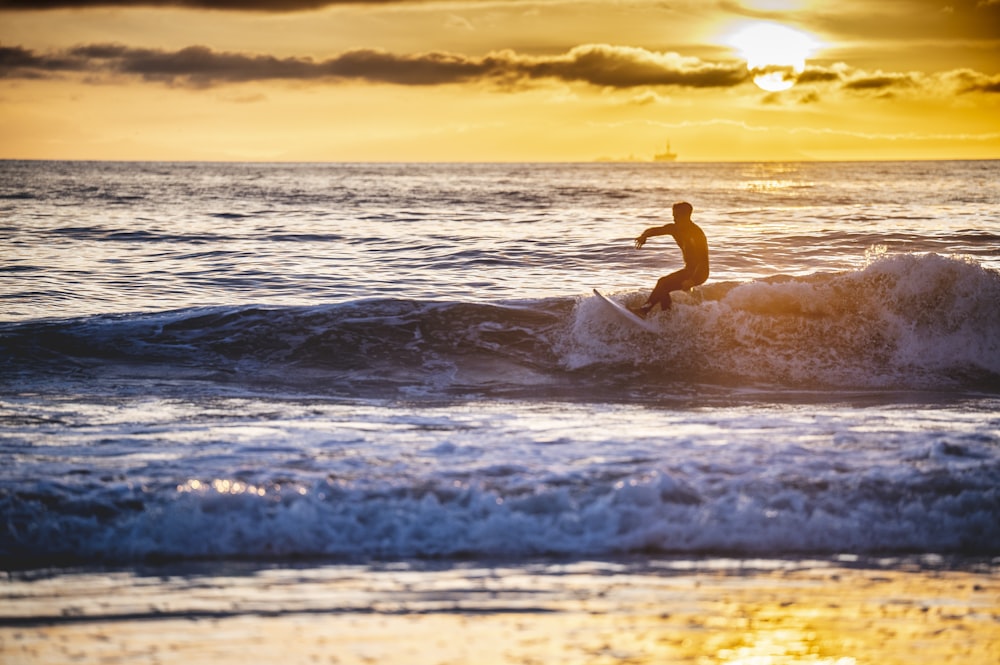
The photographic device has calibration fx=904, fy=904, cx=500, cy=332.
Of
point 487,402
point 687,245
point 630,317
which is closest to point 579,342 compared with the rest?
point 630,317

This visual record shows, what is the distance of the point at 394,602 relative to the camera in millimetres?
5277

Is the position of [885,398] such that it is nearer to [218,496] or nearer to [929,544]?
[929,544]

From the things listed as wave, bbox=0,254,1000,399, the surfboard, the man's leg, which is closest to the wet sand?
wave, bbox=0,254,1000,399

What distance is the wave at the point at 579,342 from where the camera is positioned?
13.1m

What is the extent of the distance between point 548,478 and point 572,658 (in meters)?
2.76

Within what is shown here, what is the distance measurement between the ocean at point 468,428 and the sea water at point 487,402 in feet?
0.13

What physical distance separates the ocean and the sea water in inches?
1.5

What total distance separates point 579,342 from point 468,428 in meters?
5.51

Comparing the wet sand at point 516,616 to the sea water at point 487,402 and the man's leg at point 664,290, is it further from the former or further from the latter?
the man's leg at point 664,290

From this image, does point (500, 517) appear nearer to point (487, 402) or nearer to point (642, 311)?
point (487, 402)

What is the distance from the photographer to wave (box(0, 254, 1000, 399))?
13125 mm

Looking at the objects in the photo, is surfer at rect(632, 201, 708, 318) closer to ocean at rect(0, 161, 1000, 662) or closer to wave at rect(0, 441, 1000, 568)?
ocean at rect(0, 161, 1000, 662)

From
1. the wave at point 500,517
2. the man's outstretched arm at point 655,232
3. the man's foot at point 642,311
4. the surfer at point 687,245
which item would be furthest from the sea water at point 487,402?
the man's outstretched arm at point 655,232

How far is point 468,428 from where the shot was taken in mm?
9406
